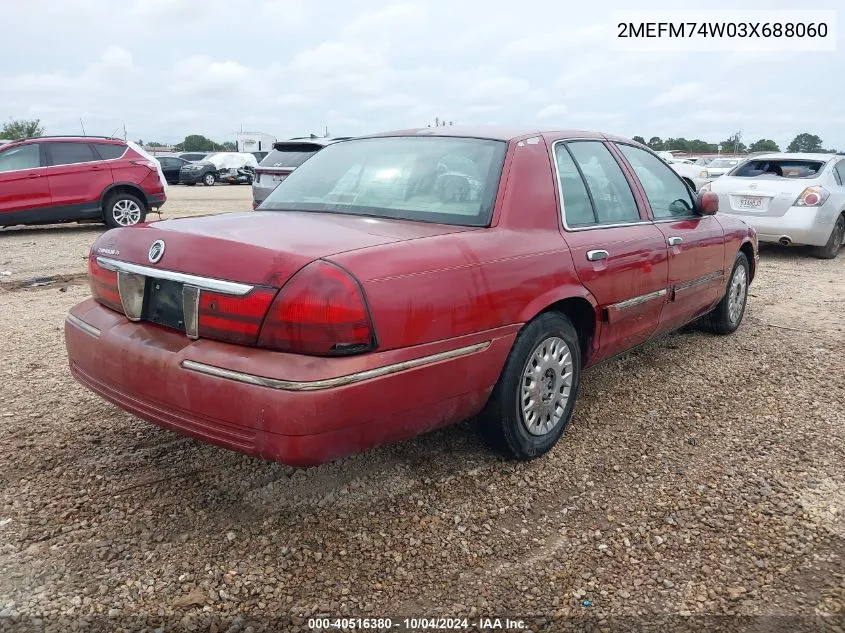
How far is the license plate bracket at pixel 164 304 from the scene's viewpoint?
2570 millimetres

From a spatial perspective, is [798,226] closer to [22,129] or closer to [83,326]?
[83,326]

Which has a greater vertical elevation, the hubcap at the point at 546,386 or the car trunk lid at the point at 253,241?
the car trunk lid at the point at 253,241

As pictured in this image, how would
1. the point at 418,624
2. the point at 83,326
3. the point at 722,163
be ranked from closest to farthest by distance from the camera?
the point at 418,624 → the point at 83,326 → the point at 722,163

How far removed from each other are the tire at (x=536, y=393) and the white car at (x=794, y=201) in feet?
21.2

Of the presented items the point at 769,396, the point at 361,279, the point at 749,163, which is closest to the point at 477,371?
the point at 361,279

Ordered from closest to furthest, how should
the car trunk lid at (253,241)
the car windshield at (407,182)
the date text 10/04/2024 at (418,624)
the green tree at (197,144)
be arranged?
the date text 10/04/2024 at (418,624), the car trunk lid at (253,241), the car windshield at (407,182), the green tree at (197,144)

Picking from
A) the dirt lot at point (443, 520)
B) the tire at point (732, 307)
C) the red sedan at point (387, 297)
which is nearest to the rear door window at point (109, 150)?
the dirt lot at point (443, 520)

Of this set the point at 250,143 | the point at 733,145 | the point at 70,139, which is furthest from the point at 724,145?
the point at 70,139

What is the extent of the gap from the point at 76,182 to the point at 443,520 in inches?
408

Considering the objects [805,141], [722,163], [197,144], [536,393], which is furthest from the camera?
[197,144]

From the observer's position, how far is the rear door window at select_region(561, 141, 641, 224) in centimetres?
365

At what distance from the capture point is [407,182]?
329 centimetres

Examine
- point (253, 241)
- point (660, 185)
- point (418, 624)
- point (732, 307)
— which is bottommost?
point (418, 624)

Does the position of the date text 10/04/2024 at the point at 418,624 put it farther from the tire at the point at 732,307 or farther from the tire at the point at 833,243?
the tire at the point at 833,243
